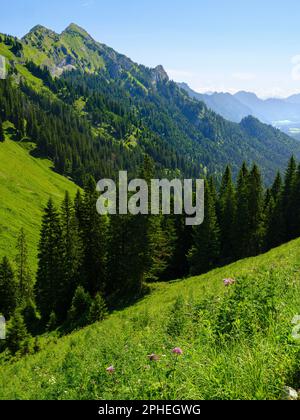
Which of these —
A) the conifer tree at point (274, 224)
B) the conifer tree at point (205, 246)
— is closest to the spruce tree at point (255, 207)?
the conifer tree at point (274, 224)

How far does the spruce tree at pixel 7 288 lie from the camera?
2153 inches

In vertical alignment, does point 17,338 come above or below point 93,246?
below

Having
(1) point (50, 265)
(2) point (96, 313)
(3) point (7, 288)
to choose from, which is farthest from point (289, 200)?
(3) point (7, 288)

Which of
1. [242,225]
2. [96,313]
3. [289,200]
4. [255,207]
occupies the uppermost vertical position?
[289,200]

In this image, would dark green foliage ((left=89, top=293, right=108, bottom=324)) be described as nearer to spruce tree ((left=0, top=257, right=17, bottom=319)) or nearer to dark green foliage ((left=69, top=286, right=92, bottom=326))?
dark green foliage ((left=69, top=286, right=92, bottom=326))

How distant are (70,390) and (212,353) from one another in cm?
311

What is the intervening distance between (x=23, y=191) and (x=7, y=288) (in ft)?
233

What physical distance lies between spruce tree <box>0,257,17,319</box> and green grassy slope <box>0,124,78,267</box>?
82.3 ft

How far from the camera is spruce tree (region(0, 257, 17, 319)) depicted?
54.7 metres

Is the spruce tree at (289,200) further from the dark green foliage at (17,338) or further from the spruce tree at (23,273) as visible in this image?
the spruce tree at (23,273)

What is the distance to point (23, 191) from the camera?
393 ft

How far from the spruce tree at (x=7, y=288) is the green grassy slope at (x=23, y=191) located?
25094 millimetres

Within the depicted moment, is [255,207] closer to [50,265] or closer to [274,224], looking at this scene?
[274,224]

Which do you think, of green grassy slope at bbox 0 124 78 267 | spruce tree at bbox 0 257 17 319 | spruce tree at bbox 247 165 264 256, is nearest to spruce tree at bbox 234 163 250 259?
spruce tree at bbox 247 165 264 256
